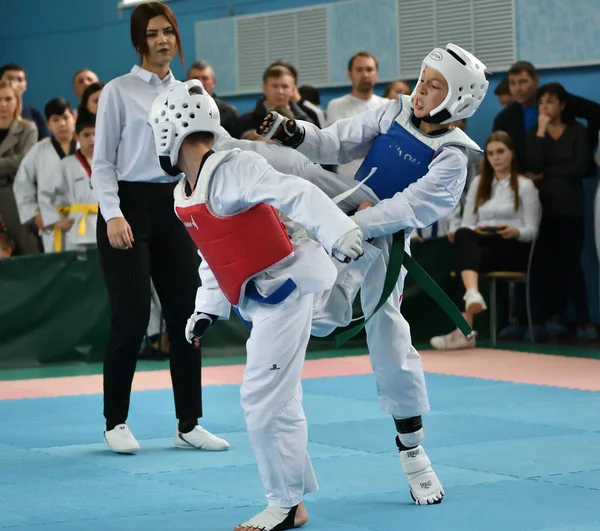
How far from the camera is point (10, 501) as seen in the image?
14.9ft

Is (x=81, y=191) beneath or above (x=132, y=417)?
above

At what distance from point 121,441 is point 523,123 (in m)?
5.73

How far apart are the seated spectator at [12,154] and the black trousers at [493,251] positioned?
11.8 feet

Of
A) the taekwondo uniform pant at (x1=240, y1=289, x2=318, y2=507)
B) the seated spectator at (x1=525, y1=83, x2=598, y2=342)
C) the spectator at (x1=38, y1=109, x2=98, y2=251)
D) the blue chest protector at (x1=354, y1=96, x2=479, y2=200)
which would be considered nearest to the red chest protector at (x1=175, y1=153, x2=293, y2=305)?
the taekwondo uniform pant at (x1=240, y1=289, x2=318, y2=507)

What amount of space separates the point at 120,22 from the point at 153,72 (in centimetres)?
971

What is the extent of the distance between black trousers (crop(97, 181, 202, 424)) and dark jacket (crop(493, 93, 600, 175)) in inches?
202

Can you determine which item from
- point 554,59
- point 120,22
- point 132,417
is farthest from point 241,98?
point 132,417

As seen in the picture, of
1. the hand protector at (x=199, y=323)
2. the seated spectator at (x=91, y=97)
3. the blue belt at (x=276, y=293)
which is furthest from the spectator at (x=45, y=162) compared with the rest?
the blue belt at (x=276, y=293)

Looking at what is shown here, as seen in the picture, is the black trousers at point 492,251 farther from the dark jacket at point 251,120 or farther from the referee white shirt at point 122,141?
the referee white shirt at point 122,141

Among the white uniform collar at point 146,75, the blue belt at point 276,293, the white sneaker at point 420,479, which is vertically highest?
the white uniform collar at point 146,75

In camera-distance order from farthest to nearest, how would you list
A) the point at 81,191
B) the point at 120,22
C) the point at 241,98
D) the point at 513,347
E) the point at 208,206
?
the point at 120,22 < the point at 241,98 < the point at 513,347 < the point at 81,191 < the point at 208,206

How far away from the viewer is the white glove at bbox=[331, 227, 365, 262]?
11.7 ft

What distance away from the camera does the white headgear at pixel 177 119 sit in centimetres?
400

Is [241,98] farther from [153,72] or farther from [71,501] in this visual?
[71,501]
